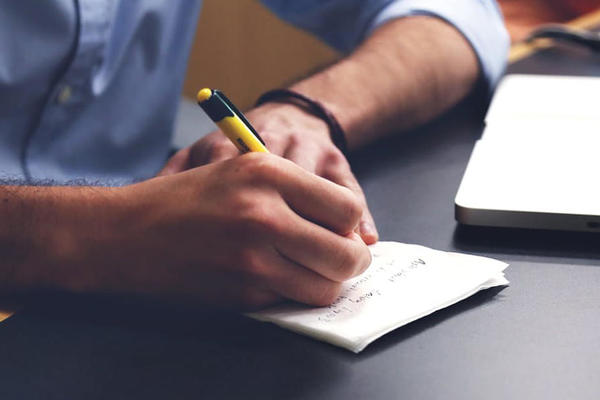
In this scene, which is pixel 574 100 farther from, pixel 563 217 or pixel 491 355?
pixel 491 355

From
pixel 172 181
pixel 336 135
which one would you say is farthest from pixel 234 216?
pixel 336 135

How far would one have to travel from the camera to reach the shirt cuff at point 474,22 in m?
0.89

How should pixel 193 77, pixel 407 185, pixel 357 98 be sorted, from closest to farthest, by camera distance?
pixel 407 185, pixel 357 98, pixel 193 77

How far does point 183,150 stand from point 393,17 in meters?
0.37

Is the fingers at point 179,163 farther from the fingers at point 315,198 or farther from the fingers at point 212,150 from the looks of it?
the fingers at point 315,198

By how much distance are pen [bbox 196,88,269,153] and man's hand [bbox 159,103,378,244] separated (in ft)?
0.43

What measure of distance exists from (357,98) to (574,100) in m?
0.21

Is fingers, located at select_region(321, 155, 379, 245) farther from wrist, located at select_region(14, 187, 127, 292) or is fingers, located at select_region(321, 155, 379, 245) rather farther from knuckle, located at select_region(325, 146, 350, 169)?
wrist, located at select_region(14, 187, 127, 292)

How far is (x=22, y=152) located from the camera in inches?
30.9

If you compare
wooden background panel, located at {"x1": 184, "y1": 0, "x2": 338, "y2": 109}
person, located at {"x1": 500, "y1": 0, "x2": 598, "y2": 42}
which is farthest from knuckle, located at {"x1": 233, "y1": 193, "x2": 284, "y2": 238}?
wooden background panel, located at {"x1": 184, "y1": 0, "x2": 338, "y2": 109}

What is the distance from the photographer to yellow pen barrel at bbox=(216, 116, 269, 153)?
0.48 meters

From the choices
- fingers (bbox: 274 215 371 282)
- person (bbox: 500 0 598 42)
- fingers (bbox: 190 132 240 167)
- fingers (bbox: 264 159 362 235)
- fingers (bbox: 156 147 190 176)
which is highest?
fingers (bbox: 264 159 362 235)

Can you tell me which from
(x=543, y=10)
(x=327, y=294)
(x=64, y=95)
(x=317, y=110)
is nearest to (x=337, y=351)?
(x=327, y=294)

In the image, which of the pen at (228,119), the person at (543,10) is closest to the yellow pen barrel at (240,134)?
the pen at (228,119)
